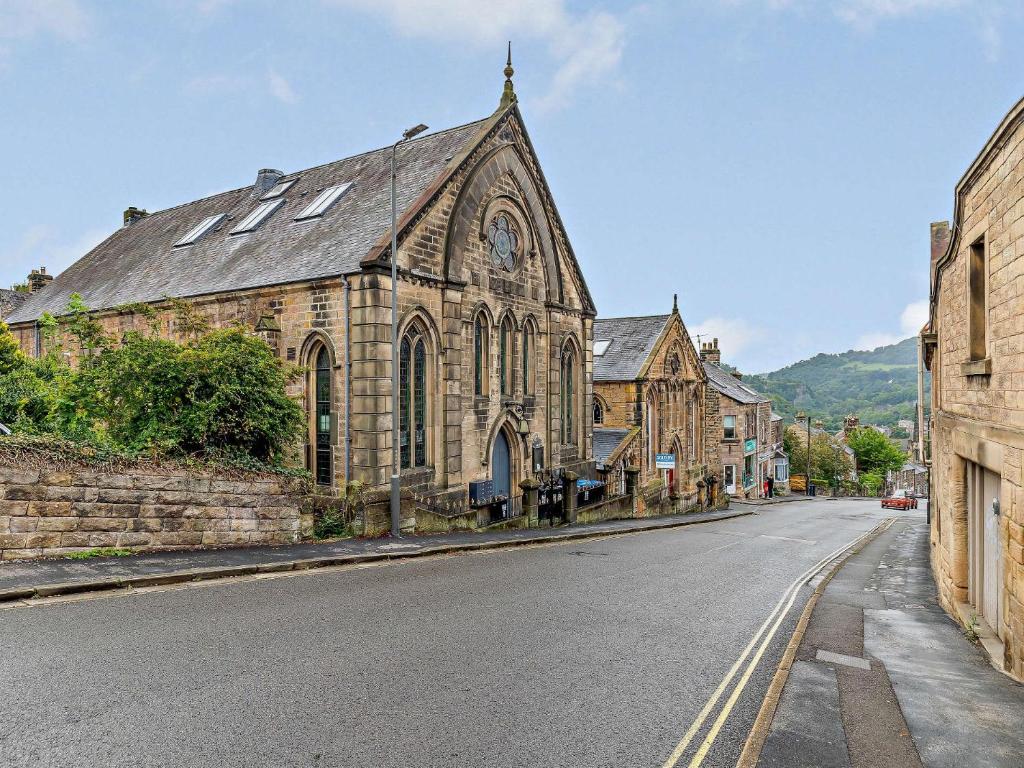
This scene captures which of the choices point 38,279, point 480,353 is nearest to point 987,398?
point 480,353

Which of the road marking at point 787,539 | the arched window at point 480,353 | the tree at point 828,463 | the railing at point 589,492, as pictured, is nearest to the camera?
the arched window at point 480,353

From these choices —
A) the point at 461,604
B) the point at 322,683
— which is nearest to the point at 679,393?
the point at 461,604

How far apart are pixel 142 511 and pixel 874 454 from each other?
92.8 meters

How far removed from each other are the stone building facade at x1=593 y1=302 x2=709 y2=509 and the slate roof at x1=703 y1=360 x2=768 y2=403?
35.0 ft

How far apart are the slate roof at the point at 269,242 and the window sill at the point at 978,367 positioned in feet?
43.6

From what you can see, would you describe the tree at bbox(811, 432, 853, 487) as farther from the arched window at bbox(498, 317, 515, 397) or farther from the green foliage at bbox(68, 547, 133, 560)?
the green foliage at bbox(68, 547, 133, 560)

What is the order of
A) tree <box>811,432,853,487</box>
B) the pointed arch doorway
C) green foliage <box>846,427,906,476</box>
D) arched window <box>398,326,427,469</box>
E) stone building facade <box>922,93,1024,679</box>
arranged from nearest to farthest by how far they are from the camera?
stone building facade <box>922,93,1024,679</box>, arched window <box>398,326,427,469</box>, the pointed arch doorway, tree <box>811,432,853,487</box>, green foliage <box>846,427,906,476</box>

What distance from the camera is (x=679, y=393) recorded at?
39.2 m

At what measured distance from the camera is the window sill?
30.3ft

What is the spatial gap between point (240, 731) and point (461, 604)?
4812 millimetres

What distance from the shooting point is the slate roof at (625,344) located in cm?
3603

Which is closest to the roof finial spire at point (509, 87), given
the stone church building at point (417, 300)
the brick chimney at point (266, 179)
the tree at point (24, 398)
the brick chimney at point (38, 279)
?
the stone church building at point (417, 300)

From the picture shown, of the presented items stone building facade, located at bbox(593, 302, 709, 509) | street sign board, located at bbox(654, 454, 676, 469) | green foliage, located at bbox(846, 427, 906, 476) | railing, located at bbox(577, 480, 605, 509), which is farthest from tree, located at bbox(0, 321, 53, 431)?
green foliage, located at bbox(846, 427, 906, 476)

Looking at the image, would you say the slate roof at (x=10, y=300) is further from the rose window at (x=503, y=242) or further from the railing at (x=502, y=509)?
the railing at (x=502, y=509)
